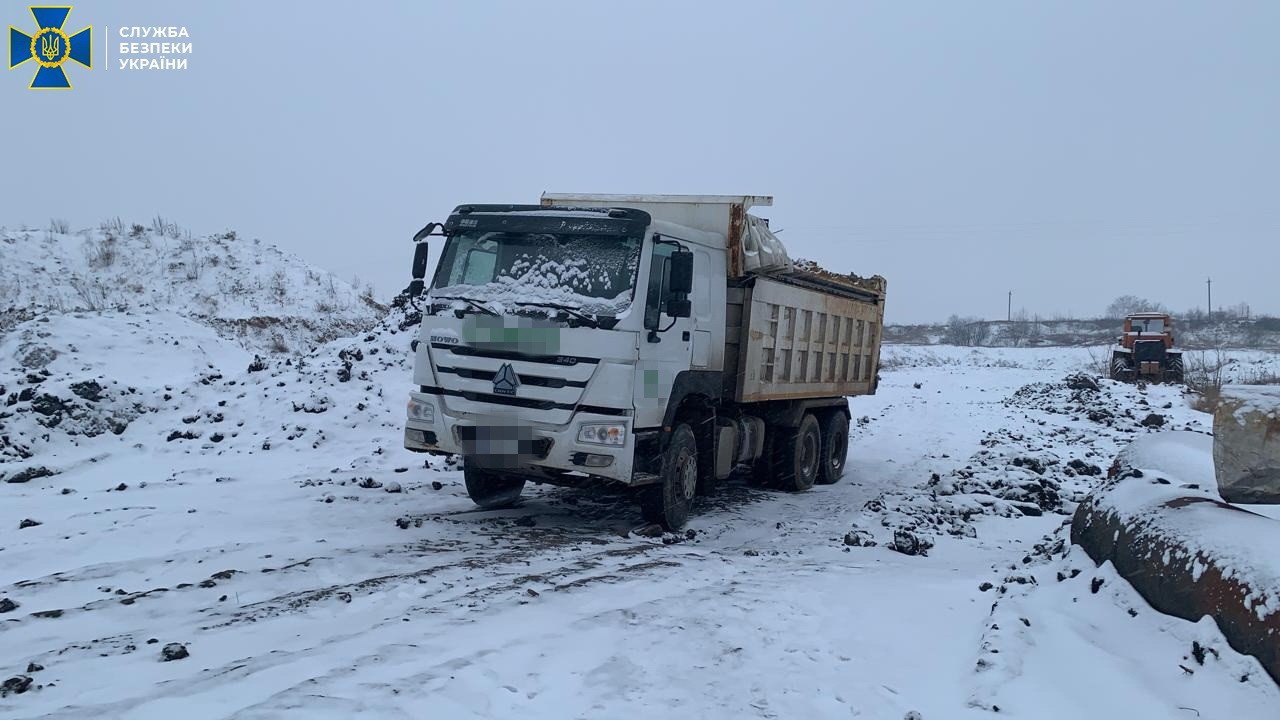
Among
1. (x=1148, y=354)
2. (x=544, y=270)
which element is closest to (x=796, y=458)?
(x=544, y=270)

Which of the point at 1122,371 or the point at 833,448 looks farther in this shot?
the point at 1122,371

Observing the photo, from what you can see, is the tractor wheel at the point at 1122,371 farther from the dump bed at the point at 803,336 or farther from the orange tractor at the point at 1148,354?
the dump bed at the point at 803,336

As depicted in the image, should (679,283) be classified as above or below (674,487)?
above

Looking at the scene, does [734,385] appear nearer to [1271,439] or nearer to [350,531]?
[350,531]

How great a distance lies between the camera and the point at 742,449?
9406 millimetres

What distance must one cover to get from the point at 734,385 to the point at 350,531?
4.09 m

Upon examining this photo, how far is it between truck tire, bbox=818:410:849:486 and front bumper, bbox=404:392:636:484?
19.1ft

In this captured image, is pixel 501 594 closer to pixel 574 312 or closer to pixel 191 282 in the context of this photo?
pixel 574 312

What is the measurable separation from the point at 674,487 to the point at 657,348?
141cm

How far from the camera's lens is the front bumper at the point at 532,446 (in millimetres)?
6918

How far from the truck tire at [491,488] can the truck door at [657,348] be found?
170 centimetres

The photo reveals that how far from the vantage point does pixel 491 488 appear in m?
8.61

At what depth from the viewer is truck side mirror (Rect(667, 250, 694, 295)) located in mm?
7246

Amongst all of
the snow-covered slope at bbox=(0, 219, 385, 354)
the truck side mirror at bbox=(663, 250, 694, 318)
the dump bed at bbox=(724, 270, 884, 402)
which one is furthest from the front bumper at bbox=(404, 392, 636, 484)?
the snow-covered slope at bbox=(0, 219, 385, 354)
